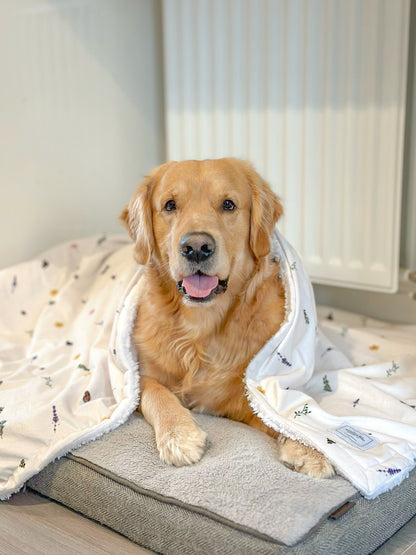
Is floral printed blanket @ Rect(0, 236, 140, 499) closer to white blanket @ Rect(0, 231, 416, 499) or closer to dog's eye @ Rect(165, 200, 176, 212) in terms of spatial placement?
white blanket @ Rect(0, 231, 416, 499)

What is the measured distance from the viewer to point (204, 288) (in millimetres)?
1808

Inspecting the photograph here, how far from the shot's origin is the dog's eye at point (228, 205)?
6.13 ft

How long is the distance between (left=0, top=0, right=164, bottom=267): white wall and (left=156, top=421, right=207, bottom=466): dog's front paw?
156 centimetres

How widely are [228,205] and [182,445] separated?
2.14ft

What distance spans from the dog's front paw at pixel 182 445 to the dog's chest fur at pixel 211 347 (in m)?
0.22

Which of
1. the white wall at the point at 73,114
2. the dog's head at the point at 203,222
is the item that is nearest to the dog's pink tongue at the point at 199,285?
the dog's head at the point at 203,222

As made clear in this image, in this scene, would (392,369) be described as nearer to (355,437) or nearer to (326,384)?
(326,384)

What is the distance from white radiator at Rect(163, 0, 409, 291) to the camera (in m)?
2.50

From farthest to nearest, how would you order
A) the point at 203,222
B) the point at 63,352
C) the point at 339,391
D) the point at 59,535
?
1. the point at 63,352
2. the point at 339,391
3. the point at 203,222
4. the point at 59,535

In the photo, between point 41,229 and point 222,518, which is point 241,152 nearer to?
point 41,229

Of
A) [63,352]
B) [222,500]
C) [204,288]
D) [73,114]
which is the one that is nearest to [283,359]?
[204,288]

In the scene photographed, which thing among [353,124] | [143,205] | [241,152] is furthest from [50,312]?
[353,124]

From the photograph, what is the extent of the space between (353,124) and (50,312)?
4.41 ft

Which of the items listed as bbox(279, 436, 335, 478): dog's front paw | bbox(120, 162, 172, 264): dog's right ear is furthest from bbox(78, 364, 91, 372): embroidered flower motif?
bbox(279, 436, 335, 478): dog's front paw
